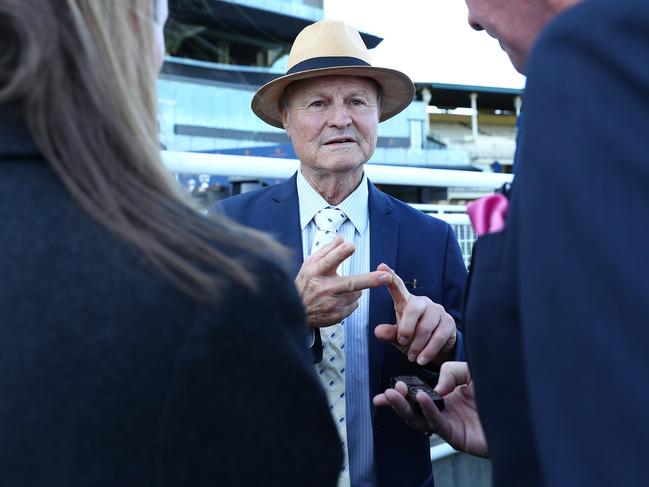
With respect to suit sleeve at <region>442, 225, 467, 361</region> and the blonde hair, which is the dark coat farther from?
suit sleeve at <region>442, 225, 467, 361</region>

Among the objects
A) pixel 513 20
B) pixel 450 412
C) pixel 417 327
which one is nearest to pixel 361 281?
pixel 417 327

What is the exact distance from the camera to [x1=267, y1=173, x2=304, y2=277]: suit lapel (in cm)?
235

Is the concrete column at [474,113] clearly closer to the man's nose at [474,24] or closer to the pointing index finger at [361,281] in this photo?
the pointing index finger at [361,281]

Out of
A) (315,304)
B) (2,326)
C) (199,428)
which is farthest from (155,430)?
(315,304)

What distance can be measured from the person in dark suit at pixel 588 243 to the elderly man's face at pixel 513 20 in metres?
0.27

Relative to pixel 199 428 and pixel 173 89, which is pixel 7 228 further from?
pixel 173 89

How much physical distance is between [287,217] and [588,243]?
1.79m

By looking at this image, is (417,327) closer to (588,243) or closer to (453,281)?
(453,281)

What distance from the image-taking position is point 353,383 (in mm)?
2148

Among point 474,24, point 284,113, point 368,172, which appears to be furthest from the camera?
point 284,113

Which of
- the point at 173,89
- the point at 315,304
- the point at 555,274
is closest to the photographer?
the point at 555,274

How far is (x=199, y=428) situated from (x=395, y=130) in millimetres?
30171

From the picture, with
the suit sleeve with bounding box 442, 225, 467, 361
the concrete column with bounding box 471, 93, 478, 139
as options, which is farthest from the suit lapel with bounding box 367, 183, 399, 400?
the concrete column with bounding box 471, 93, 478, 139

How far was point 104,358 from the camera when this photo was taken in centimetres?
72
